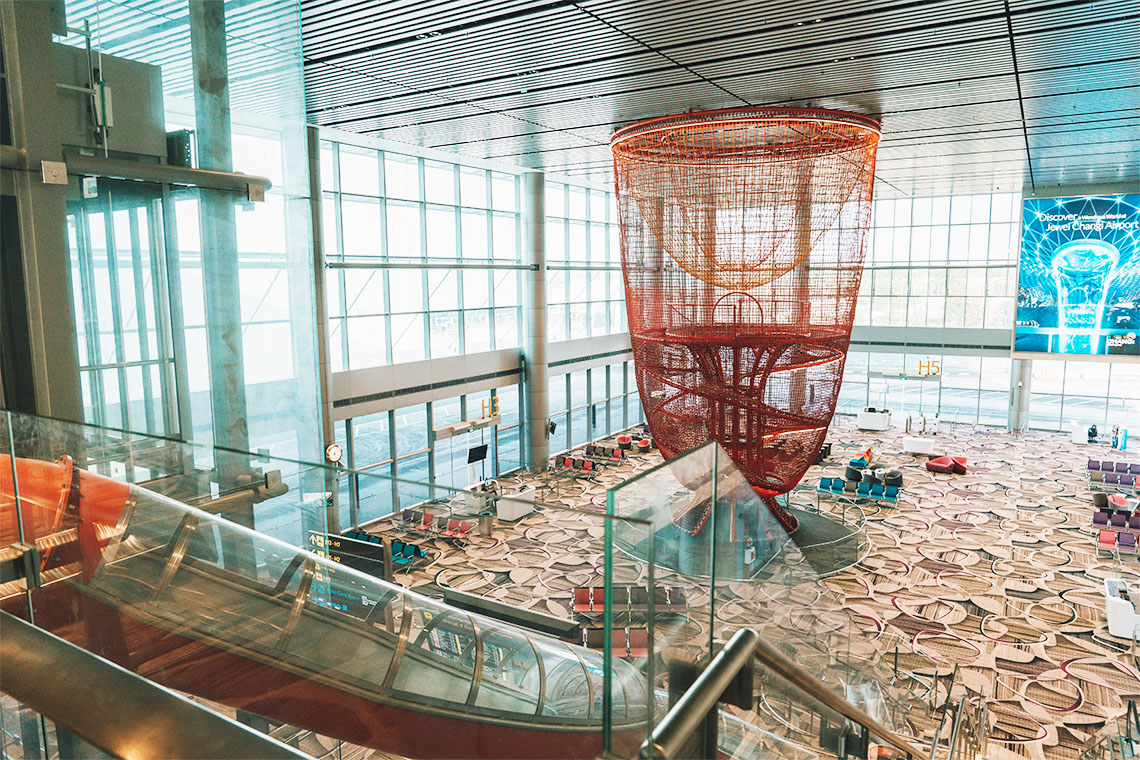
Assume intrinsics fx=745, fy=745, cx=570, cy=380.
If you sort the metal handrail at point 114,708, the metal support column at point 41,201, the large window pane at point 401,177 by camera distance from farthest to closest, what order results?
the large window pane at point 401,177
the metal support column at point 41,201
the metal handrail at point 114,708

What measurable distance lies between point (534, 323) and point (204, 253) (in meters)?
15.9

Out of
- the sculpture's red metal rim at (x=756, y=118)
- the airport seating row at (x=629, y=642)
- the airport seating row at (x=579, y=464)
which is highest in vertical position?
the sculpture's red metal rim at (x=756, y=118)

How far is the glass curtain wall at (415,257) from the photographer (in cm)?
1655

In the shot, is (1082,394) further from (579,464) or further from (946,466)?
(579,464)

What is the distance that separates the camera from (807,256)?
1070cm

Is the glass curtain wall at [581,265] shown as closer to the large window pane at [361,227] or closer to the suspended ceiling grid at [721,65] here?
the large window pane at [361,227]

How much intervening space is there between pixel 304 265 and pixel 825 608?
5.10 m

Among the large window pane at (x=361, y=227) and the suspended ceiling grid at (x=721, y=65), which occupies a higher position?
the suspended ceiling grid at (x=721, y=65)

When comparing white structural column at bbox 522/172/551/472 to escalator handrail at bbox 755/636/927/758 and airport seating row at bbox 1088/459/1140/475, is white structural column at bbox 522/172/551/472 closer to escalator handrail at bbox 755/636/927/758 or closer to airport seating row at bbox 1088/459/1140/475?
airport seating row at bbox 1088/459/1140/475

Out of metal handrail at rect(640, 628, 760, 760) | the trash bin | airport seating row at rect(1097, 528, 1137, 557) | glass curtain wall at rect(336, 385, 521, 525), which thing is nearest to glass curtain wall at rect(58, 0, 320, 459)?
glass curtain wall at rect(336, 385, 521, 525)

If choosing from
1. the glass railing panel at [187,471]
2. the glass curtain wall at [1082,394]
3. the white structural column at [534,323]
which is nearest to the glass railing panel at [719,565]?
the glass railing panel at [187,471]

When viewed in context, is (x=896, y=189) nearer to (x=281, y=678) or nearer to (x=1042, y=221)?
(x=1042, y=221)

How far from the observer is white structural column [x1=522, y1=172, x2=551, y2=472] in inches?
795

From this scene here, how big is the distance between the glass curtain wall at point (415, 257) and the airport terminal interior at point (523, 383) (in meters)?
0.11
